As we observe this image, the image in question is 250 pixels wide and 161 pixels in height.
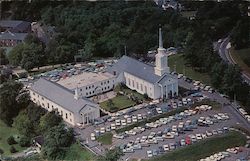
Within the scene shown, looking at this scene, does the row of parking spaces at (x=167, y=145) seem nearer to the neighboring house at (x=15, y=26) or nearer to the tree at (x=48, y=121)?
the tree at (x=48, y=121)

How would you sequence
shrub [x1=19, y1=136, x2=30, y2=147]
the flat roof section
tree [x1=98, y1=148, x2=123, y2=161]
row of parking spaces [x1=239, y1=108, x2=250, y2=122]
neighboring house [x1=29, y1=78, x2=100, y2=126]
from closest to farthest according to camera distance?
tree [x1=98, y1=148, x2=123, y2=161] → shrub [x1=19, y1=136, x2=30, y2=147] → row of parking spaces [x1=239, y1=108, x2=250, y2=122] → neighboring house [x1=29, y1=78, x2=100, y2=126] → the flat roof section

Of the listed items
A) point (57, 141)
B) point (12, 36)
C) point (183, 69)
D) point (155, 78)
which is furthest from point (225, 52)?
point (57, 141)

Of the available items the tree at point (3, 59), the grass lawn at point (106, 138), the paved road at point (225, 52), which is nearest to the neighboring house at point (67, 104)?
the grass lawn at point (106, 138)

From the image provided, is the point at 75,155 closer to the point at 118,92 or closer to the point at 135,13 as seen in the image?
the point at 118,92

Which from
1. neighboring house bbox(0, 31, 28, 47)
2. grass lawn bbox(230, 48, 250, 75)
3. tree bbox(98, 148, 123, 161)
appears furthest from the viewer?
neighboring house bbox(0, 31, 28, 47)

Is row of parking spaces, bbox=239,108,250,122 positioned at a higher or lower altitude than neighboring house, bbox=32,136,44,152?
higher

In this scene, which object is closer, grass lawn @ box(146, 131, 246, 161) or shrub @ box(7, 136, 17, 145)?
grass lawn @ box(146, 131, 246, 161)

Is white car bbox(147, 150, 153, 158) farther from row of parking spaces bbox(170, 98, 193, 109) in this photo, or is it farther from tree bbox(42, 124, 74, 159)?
row of parking spaces bbox(170, 98, 193, 109)

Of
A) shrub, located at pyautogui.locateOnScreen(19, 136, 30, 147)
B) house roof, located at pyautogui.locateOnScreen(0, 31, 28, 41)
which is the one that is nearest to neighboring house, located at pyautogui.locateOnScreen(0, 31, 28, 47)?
house roof, located at pyautogui.locateOnScreen(0, 31, 28, 41)
